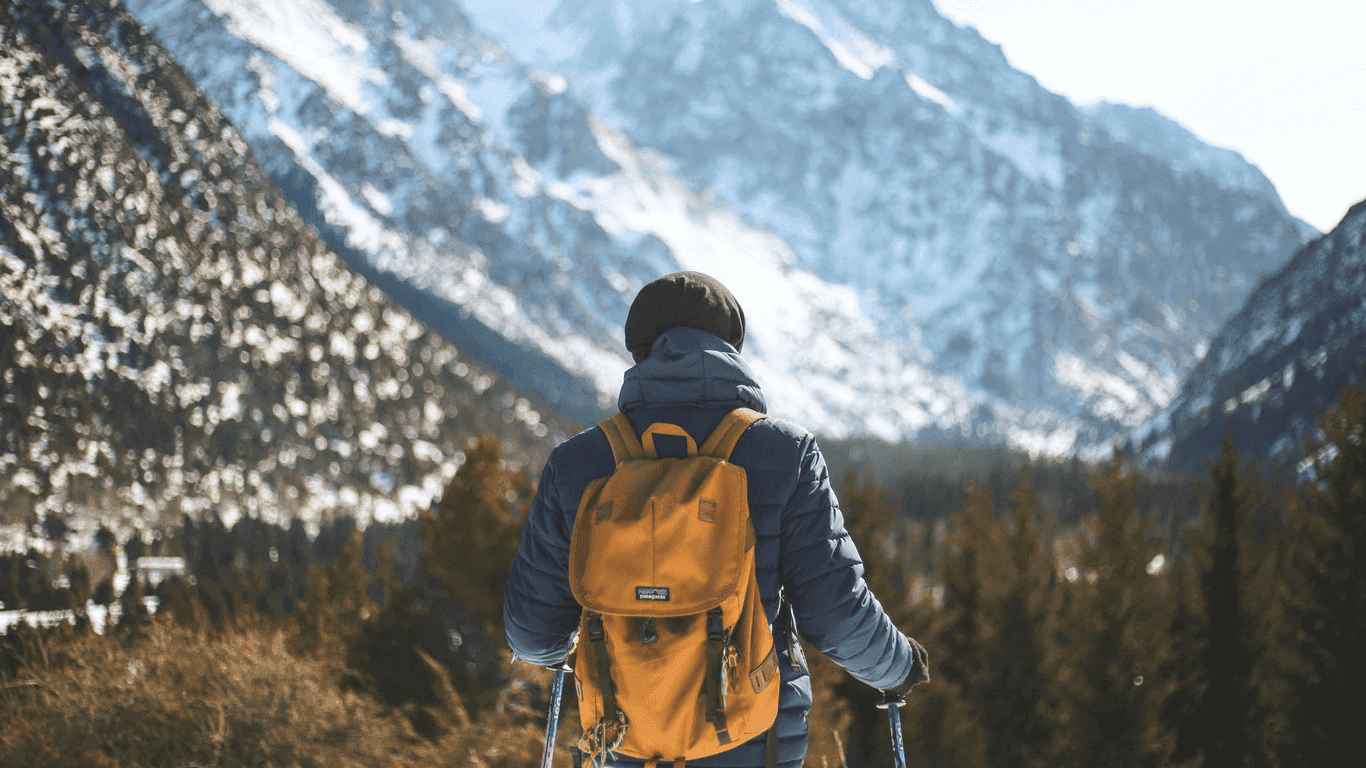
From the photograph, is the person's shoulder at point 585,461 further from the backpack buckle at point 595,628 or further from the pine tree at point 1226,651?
the pine tree at point 1226,651

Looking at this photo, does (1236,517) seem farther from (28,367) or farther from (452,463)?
(452,463)

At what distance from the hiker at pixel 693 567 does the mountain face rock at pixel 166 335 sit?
114m

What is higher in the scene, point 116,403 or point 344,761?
point 116,403

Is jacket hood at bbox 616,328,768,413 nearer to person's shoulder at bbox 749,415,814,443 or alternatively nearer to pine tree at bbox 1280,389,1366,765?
person's shoulder at bbox 749,415,814,443

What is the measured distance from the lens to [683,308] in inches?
143

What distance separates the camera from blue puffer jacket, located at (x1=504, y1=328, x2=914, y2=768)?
344 cm

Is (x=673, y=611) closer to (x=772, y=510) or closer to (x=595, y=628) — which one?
(x=595, y=628)

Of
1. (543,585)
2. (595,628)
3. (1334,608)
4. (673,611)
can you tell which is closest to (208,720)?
(543,585)

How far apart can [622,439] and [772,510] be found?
0.55 meters

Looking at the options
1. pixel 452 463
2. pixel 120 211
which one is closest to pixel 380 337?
pixel 452 463

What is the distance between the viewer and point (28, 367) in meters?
121

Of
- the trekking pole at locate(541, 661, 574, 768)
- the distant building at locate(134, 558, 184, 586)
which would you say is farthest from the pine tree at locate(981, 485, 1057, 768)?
the distant building at locate(134, 558, 184, 586)

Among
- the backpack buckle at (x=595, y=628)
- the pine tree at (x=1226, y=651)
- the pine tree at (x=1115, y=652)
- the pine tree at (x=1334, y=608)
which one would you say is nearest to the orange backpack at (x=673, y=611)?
the backpack buckle at (x=595, y=628)

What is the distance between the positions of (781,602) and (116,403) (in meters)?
144
